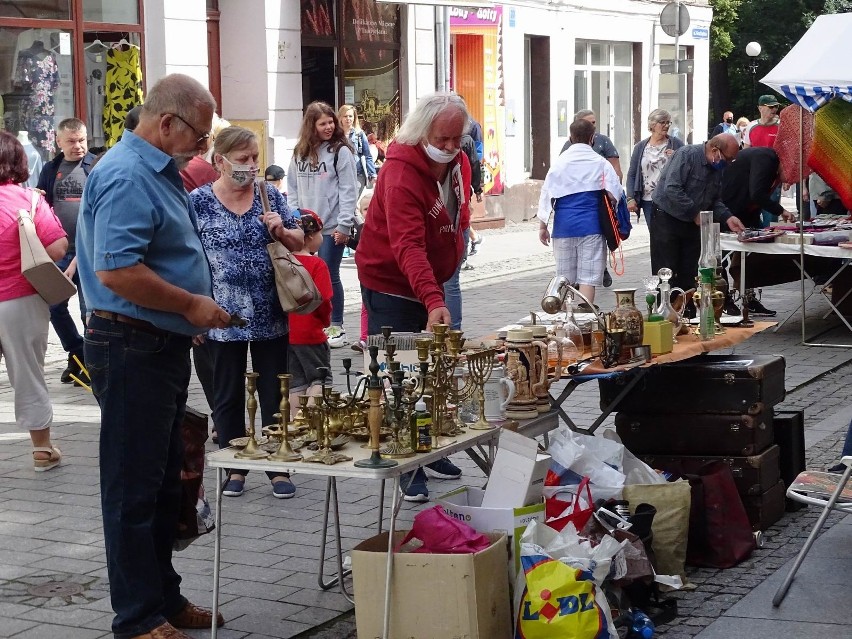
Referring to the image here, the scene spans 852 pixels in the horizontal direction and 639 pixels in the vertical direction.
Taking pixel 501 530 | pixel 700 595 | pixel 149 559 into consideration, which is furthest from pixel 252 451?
pixel 700 595

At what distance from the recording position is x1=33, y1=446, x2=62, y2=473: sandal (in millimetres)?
7082

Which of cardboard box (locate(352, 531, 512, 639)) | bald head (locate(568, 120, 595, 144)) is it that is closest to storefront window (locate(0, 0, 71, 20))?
bald head (locate(568, 120, 595, 144))

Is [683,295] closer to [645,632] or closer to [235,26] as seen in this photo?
[645,632]

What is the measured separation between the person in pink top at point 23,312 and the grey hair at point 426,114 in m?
2.29

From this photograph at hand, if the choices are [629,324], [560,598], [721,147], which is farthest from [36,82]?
[560,598]

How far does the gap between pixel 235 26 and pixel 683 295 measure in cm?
1166

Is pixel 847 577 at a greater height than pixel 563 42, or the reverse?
pixel 563 42

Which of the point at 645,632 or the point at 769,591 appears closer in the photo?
the point at 645,632

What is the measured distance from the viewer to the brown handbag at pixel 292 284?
6082 mm

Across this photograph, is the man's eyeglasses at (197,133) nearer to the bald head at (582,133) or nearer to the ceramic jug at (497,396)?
the ceramic jug at (497,396)

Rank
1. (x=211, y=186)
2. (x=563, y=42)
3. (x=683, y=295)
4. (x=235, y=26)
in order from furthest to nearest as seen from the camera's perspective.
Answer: (x=563, y=42) < (x=235, y=26) < (x=683, y=295) < (x=211, y=186)

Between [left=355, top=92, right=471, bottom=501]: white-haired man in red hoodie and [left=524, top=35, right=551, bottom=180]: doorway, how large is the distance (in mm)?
18553

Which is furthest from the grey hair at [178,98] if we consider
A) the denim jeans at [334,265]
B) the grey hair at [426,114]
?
the denim jeans at [334,265]

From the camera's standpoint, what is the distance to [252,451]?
14.3ft
